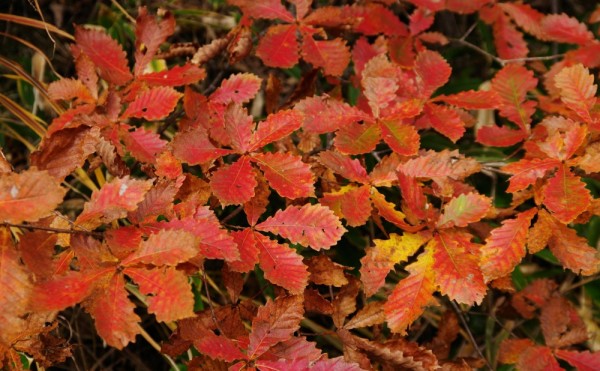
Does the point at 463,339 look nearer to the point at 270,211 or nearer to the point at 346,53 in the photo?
the point at 270,211

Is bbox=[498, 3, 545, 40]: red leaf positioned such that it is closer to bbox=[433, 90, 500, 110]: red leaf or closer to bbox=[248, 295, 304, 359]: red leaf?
bbox=[433, 90, 500, 110]: red leaf

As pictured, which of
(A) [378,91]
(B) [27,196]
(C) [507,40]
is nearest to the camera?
(B) [27,196]

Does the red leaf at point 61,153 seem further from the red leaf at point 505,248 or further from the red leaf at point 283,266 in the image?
the red leaf at point 505,248

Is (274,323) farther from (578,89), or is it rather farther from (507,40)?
(507,40)

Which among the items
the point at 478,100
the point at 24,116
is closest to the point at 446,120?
the point at 478,100

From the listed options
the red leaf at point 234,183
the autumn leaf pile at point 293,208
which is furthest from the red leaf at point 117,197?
the red leaf at point 234,183

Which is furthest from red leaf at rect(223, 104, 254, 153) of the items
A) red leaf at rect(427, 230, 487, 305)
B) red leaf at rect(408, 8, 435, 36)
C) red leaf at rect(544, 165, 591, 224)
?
red leaf at rect(408, 8, 435, 36)
